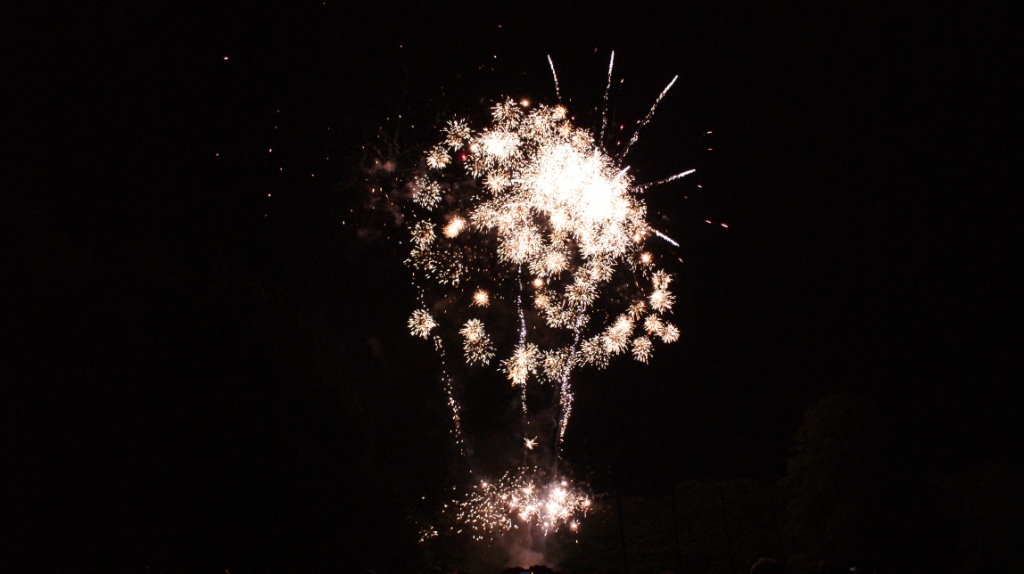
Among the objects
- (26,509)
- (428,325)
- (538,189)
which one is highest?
(538,189)

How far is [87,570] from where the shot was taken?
1133cm

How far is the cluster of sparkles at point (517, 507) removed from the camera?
2797 centimetres

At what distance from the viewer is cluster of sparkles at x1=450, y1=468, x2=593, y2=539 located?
28.0m

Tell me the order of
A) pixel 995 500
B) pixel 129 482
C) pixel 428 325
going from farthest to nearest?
pixel 995 500
pixel 428 325
pixel 129 482

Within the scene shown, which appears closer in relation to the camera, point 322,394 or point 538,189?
point 538,189

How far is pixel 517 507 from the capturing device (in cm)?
3017

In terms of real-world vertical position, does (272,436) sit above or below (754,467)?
below

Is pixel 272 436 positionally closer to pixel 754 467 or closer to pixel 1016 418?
pixel 1016 418

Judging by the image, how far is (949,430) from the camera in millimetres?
23531

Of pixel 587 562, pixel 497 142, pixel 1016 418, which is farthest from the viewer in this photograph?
pixel 587 562

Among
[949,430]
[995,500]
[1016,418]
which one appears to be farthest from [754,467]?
[995,500]

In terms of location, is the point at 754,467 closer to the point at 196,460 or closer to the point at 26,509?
the point at 196,460

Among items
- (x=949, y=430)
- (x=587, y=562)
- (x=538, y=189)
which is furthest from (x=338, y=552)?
(x=949, y=430)

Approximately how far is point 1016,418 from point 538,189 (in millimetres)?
18172
